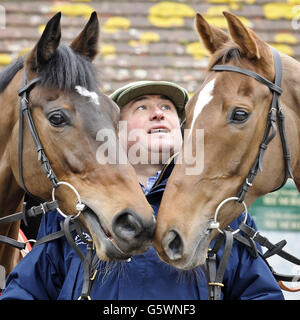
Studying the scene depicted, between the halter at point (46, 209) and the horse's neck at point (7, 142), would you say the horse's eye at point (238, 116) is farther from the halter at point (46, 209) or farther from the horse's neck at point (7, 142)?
the horse's neck at point (7, 142)

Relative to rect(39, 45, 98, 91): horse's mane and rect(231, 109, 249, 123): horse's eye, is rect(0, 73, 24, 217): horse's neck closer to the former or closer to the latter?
rect(39, 45, 98, 91): horse's mane

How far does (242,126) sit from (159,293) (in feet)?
2.90

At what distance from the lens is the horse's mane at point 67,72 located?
280cm

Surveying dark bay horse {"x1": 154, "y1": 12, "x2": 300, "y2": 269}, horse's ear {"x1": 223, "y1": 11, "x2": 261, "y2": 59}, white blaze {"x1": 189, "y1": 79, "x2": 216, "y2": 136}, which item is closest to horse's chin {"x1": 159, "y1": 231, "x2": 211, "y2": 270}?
dark bay horse {"x1": 154, "y1": 12, "x2": 300, "y2": 269}

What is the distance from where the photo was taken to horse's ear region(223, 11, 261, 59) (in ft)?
8.69

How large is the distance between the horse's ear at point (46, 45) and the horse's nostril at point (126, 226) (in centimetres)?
93

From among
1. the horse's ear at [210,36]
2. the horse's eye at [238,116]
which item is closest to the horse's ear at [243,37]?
the horse's ear at [210,36]

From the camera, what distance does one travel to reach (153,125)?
3.20 m

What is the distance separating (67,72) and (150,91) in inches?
25.4

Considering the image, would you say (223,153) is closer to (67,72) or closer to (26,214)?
(67,72)

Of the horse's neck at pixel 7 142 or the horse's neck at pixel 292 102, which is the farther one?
the horse's neck at pixel 7 142

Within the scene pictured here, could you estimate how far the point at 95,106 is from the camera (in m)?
2.77

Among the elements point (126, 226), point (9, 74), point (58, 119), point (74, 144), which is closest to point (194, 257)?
point (126, 226)
